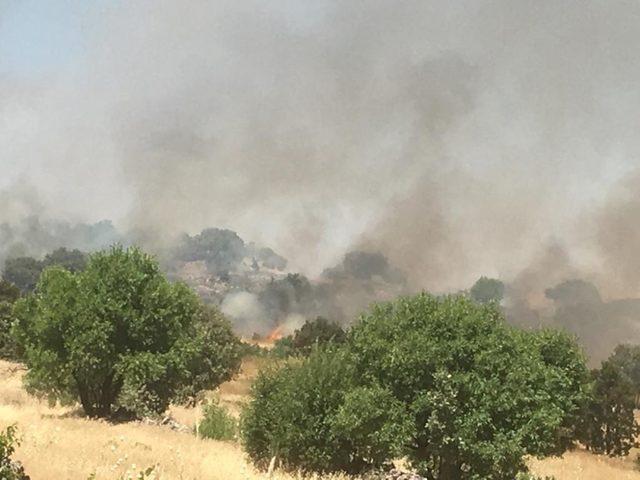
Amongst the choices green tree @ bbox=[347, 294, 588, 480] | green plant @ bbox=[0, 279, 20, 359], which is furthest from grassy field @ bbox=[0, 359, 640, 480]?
green plant @ bbox=[0, 279, 20, 359]

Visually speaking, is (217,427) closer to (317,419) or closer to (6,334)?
(317,419)

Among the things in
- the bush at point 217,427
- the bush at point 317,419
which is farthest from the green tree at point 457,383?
the bush at point 217,427

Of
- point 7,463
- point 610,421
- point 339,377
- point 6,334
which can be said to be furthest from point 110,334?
point 6,334

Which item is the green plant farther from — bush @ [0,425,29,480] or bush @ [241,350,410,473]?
bush @ [0,425,29,480]

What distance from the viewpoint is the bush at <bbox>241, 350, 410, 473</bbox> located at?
26.4 m

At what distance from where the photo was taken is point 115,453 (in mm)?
21719

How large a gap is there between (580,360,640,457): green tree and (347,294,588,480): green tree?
110 ft

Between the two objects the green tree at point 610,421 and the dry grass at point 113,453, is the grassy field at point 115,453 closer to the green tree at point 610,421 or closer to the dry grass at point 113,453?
the dry grass at point 113,453

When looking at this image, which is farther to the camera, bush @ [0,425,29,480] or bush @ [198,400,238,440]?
bush @ [198,400,238,440]

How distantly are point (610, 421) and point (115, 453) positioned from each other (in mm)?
50575

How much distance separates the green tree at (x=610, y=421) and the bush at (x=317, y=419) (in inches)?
1425

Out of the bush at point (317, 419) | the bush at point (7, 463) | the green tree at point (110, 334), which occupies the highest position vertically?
the green tree at point (110, 334)

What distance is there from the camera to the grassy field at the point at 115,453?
56.9 feet

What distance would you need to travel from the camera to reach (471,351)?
27156 millimetres
